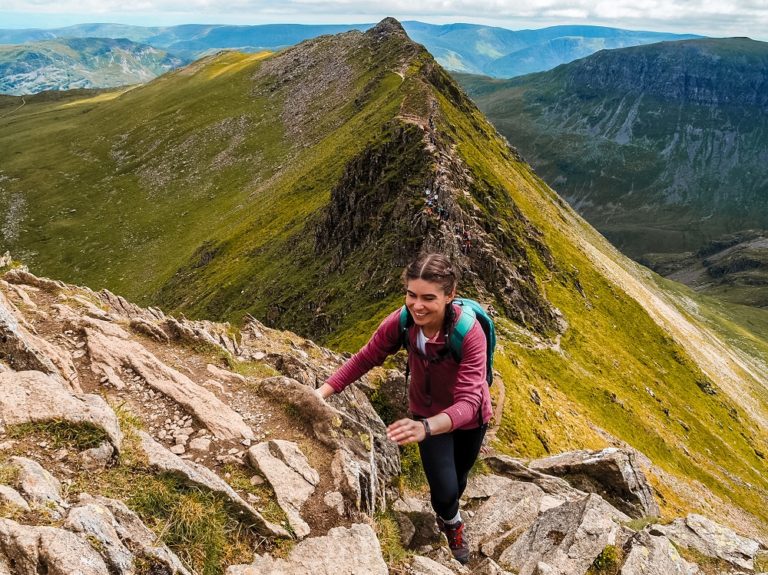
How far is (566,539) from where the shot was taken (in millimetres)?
13656

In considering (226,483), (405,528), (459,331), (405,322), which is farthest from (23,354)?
(459,331)

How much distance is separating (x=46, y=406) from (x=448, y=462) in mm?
8322

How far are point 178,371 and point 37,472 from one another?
758 cm

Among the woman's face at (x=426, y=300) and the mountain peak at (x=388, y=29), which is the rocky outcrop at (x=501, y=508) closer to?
the woman's face at (x=426, y=300)

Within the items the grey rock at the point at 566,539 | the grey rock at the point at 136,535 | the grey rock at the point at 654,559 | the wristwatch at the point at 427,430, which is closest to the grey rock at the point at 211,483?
the grey rock at the point at 136,535

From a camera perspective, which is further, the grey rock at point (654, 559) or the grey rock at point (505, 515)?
the grey rock at point (505, 515)

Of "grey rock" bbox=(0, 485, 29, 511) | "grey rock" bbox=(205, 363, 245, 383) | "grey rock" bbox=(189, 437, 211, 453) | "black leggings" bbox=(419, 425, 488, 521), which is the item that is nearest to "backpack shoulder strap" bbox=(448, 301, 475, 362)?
"black leggings" bbox=(419, 425, 488, 521)

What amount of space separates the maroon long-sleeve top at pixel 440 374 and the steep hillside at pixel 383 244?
2653 cm

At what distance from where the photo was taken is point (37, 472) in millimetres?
8414

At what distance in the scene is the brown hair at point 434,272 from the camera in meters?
8.91

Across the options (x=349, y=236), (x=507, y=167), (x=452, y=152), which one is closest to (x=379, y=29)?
(x=507, y=167)

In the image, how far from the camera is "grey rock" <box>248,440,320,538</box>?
33.6ft

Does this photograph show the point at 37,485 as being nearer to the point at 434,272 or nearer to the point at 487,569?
the point at 434,272

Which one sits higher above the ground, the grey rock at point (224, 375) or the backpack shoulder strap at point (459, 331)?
the backpack shoulder strap at point (459, 331)
